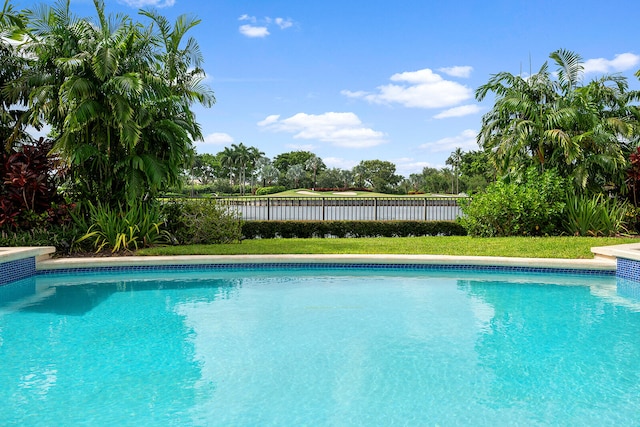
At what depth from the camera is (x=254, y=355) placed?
Result: 200 inches

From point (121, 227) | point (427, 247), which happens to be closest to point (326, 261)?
point (427, 247)

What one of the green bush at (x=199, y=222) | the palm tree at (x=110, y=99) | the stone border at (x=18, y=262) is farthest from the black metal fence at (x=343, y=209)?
the stone border at (x=18, y=262)

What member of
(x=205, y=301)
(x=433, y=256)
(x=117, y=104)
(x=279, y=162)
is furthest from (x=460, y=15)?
(x=279, y=162)

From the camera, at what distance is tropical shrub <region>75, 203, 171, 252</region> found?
1005cm

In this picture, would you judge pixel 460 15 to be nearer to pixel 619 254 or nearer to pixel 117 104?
pixel 619 254

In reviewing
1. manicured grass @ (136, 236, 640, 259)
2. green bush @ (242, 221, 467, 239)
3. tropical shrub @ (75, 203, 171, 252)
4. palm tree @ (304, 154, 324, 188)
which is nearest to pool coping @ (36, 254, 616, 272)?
manicured grass @ (136, 236, 640, 259)

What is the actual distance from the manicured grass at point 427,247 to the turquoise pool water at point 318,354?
1740 millimetres

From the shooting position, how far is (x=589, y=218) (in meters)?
12.4

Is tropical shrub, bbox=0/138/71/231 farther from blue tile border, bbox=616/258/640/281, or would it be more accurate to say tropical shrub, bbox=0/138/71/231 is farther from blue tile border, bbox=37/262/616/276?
blue tile border, bbox=616/258/640/281

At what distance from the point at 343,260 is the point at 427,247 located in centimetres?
262

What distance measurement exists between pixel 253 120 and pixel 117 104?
26.4m

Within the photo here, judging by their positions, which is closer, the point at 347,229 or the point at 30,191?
the point at 30,191

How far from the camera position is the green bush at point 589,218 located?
1243 cm

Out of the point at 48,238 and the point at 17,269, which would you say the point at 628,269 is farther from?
the point at 48,238
